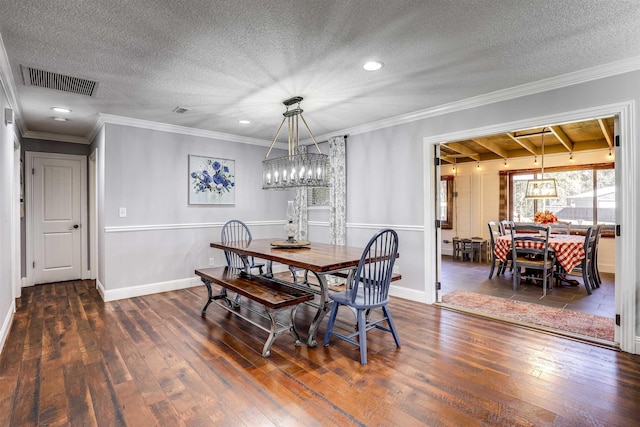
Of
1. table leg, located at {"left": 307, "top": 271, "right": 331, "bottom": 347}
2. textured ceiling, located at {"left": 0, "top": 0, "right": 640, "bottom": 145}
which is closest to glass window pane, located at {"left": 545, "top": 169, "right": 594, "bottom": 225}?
textured ceiling, located at {"left": 0, "top": 0, "right": 640, "bottom": 145}

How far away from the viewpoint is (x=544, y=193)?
572 cm

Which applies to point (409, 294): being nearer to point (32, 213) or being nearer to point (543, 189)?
point (543, 189)

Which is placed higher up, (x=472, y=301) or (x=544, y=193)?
(x=544, y=193)

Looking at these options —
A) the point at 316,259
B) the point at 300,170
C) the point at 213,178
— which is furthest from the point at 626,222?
the point at 213,178

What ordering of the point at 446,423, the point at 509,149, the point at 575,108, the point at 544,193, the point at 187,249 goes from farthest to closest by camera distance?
the point at 509,149 → the point at 544,193 → the point at 187,249 → the point at 575,108 → the point at 446,423

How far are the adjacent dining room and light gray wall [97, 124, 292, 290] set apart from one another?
3.48 metres

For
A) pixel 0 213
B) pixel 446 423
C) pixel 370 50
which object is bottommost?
pixel 446 423

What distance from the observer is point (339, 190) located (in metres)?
4.97

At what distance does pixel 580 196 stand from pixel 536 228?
266 centimetres

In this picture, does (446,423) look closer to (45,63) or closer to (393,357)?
(393,357)

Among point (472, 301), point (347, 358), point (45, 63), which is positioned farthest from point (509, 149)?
point (45, 63)

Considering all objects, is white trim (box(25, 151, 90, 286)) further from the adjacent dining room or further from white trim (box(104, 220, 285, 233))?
the adjacent dining room

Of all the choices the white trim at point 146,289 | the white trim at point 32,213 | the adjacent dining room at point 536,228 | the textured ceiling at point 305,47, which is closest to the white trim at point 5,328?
the white trim at point 146,289

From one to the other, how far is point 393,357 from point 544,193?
474 cm
